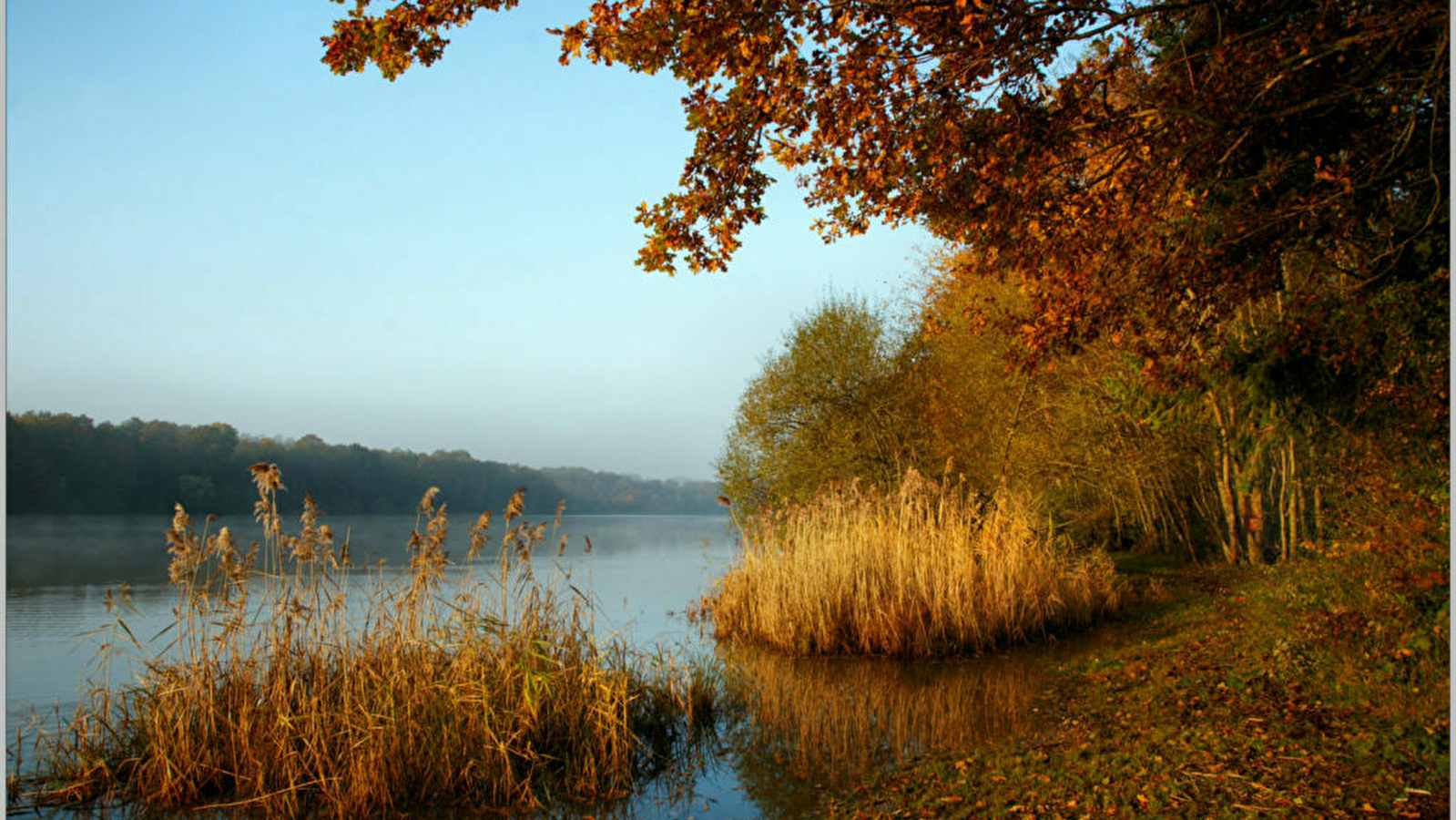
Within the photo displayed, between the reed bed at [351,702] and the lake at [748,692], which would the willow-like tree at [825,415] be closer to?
the lake at [748,692]

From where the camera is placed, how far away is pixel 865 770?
464 centimetres

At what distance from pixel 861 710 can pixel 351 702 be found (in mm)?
3229

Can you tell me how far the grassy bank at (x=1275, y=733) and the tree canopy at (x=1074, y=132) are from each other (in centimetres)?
172

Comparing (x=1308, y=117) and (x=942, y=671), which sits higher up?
(x=1308, y=117)

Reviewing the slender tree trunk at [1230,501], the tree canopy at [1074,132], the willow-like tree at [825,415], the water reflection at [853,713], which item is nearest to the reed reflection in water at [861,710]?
the water reflection at [853,713]

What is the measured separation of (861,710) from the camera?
6.08 meters

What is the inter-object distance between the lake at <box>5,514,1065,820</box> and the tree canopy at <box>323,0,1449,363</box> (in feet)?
8.15

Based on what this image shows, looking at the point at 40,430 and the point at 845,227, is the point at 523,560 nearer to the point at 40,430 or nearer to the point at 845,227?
the point at 845,227

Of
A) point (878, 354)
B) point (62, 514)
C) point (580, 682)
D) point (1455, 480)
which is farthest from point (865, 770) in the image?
point (878, 354)

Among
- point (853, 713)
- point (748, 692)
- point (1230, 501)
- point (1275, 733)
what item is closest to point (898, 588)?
point (748, 692)

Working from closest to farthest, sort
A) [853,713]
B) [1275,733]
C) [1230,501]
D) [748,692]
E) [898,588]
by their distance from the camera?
[1275,733] → [853,713] → [748,692] → [898,588] → [1230,501]

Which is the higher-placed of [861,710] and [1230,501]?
[1230,501]

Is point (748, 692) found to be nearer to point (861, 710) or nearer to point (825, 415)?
point (861, 710)

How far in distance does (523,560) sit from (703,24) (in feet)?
10.3
